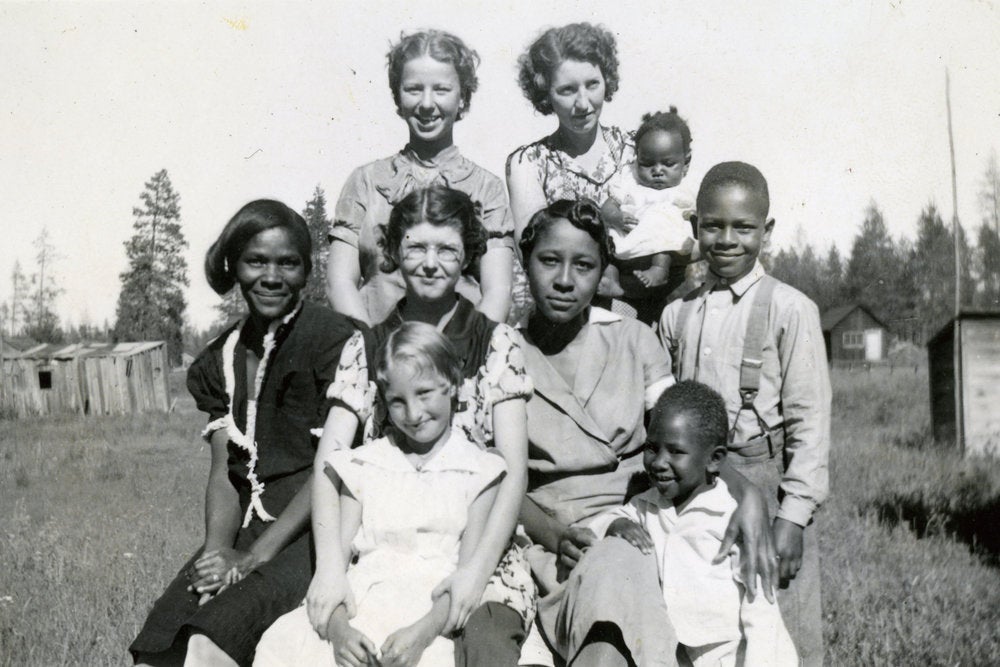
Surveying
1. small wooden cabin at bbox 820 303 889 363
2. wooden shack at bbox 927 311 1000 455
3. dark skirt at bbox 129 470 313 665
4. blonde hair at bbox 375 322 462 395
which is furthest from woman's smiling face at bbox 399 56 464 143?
small wooden cabin at bbox 820 303 889 363

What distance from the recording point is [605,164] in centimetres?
445

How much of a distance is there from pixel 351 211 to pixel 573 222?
1.37 m

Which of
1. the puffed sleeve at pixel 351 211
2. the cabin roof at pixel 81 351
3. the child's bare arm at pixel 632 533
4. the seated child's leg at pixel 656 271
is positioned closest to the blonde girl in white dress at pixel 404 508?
the child's bare arm at pixel 632 533

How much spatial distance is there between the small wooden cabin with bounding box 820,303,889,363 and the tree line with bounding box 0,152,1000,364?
1.21 meters

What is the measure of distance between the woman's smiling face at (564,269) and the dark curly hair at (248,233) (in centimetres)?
98

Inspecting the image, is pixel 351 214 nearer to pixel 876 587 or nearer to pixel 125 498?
pixel 876 587

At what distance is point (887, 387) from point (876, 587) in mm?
18230

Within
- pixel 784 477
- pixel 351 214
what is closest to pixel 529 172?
pixel 351 214

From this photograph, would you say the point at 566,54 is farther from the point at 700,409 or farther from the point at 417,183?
the point at 700,409

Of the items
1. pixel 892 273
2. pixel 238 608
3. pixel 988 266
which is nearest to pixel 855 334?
pixel 892 273

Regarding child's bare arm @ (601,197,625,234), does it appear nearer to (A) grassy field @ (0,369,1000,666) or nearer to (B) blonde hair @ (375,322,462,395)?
(B) blonde hair @ (375,322,462,395)

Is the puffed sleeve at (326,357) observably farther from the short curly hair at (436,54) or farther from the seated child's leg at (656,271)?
the seated child's leg at (656,271)

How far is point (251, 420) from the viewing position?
3422 millimetres

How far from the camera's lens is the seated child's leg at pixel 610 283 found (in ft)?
14.1
